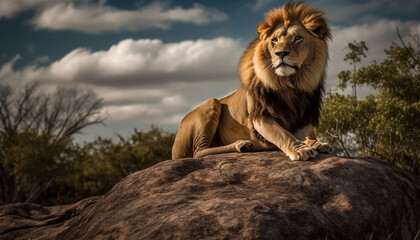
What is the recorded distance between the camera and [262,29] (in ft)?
18.4

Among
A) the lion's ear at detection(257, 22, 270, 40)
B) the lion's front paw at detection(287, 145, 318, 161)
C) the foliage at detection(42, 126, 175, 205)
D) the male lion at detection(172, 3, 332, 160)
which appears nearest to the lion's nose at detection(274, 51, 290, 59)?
the male lion at detection(172, 3, 332, 160)

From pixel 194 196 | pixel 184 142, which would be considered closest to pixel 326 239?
pixel 194 196

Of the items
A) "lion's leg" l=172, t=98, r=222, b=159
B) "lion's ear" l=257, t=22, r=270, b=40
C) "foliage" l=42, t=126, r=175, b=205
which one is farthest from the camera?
"foliage" l=42, t=126, r=175, b=205

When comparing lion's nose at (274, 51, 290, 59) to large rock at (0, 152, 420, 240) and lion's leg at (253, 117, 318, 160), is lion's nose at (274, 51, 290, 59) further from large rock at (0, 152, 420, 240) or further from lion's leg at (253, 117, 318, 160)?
large rock at (0, 152, 420, 240)

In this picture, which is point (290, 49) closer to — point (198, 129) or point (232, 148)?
point (232, 148)

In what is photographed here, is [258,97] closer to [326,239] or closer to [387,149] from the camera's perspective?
[326,239]

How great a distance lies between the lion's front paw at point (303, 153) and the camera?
4.80 meters

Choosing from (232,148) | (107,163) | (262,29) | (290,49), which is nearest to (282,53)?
(290,49)

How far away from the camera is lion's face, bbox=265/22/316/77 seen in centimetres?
517

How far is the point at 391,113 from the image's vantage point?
1728cm

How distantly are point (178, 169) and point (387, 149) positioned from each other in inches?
687

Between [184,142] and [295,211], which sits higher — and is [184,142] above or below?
above

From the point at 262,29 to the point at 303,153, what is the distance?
1.60 m

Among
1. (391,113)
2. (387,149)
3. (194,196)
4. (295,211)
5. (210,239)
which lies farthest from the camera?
(387,149)
